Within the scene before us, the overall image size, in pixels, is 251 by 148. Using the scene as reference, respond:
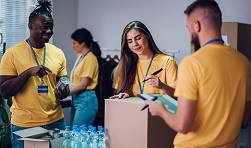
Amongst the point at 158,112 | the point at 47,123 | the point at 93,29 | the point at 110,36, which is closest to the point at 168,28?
the point at 110,36

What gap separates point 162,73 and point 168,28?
6.81 feet

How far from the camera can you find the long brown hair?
241cm

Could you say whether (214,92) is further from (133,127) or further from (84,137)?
(84,137)

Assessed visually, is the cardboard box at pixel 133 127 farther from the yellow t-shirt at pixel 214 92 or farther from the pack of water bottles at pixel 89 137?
the yellow t-shirt at pixel 214 92

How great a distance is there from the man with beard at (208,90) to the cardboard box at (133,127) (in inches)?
12.7

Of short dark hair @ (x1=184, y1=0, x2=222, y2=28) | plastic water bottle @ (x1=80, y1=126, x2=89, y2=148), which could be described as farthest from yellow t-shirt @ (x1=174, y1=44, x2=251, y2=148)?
plastic water bottle @ (x1=80, y1=126, x2=89, y2=148)

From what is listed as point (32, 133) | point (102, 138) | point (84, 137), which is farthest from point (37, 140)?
point (102, 138)

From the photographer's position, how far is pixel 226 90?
4.79ft

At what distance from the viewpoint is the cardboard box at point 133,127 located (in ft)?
6.13

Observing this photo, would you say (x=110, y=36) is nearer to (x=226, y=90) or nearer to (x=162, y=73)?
(x=162, y=73)

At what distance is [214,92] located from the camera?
1.44 meters

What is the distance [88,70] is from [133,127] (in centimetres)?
204

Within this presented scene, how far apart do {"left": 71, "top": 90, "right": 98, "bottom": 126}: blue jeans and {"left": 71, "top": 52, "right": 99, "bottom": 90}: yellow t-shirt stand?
0.09m

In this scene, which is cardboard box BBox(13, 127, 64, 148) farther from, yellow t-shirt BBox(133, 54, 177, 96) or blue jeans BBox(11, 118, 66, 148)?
yellow t-shirt BBox(133, 54, 177, 96)
